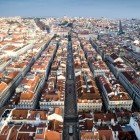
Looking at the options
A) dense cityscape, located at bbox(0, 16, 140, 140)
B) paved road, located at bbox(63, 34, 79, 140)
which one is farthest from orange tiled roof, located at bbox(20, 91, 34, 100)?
paved road, located at bbox(63, 34, 79, 140)

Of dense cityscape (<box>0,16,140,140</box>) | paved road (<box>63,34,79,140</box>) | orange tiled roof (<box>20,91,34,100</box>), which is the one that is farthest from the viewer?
orange tiled roof (<box>20,91,34,100</box>)

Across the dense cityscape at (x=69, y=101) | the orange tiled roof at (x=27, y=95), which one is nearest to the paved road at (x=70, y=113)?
the dense cityscape at (x=69, y=101)

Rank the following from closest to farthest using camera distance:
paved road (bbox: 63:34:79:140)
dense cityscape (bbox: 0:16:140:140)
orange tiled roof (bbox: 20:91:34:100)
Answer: dense cityscape (bbox: 0:16:140:140) → paved road (bbox: 63:34:79:140) → orange tiled roof (bbox: 20:91:34:100)

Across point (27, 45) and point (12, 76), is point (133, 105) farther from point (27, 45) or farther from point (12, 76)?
point (27, 45)

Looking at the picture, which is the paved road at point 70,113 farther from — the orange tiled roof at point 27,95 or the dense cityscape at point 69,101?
the orange tiled roof at point 27,95

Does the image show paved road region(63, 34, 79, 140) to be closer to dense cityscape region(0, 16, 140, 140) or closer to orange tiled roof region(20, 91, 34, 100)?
dense cityscape region(0, 16, 140, 140)

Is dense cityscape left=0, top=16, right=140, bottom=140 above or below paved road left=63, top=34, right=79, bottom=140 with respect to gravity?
above

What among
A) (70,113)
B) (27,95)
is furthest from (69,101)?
(27,95)

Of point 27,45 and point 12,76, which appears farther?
point 27,45

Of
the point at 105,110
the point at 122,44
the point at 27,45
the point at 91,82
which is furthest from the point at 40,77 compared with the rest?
the point at 122,44

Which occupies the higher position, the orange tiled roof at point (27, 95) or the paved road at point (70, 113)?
the orange tiled roof at point (27, 95)

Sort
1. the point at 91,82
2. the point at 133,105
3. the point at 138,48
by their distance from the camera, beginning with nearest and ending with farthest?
the point at 133,105
the point at 91,82
the point at 138,48
